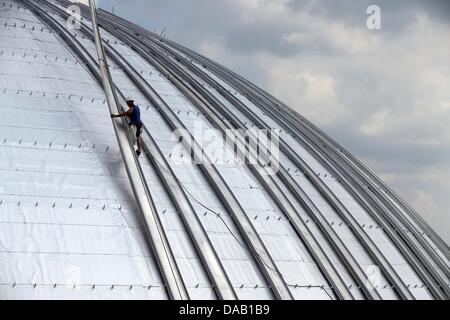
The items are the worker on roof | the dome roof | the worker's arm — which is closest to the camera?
the dome roof

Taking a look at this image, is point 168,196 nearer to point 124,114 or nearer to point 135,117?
point 135,117

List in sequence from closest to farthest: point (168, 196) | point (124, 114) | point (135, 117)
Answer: point (168, 196)
point (135, 117)
point (124, 114)

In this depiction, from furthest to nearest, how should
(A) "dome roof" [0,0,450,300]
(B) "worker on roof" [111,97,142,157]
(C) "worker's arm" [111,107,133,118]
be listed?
(C) "worker's arm" [111,107,133,118], (B) "worker on roof" [111,97,142,157], (A) "dome roof" [0,0,450,300]

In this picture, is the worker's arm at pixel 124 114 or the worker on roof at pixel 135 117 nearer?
the worker on roof at pixel 135 117

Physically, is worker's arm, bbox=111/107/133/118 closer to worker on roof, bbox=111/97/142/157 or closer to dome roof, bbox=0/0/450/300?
worker on roof, bbox=111/97/142/157

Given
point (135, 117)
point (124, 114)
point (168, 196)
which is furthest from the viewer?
point (124, 114)

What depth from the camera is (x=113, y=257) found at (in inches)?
837

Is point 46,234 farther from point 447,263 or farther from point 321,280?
point 447,263

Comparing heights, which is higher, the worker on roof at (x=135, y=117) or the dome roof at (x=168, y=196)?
the worker on roof at (x=135, y=117)

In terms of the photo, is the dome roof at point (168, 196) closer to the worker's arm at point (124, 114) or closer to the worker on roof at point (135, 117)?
the worker's arm at point (124, 114)

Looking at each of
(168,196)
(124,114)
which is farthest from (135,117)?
(168,196)

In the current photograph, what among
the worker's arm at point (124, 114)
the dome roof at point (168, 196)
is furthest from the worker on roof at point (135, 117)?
the dome roof at point (168, 196)

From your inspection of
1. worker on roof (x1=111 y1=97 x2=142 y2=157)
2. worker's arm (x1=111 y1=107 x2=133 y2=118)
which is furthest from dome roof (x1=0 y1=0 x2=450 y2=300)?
worker on roof (x1=111 y1=97 x2=142 y2=157)

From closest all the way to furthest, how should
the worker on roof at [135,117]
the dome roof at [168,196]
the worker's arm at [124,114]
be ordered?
the dome roof at [168,196] → the worker on roof at [135,117] → the worker's arm at [124,114]
